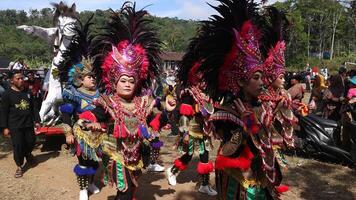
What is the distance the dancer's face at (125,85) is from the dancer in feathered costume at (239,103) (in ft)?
3.50

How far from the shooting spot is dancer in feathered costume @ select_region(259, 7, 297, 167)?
3736 millimetres

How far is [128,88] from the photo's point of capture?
4312mm

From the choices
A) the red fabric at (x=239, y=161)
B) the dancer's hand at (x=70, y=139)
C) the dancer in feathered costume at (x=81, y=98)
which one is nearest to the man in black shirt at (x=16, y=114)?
the dancer in feathered costume at (x=81, y=98)

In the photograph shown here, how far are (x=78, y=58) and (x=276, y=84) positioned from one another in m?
3.09

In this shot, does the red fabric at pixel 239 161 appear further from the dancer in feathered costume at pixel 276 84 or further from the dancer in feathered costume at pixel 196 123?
the dancer in feathered costume at pixel 196 123

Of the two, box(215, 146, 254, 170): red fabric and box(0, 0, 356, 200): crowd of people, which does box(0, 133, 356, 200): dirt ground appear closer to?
box(0, 0, 356, 200): crowd of people

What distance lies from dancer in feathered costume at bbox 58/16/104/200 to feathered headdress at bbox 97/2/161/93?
38.0 inches

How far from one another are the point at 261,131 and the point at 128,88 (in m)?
1.59

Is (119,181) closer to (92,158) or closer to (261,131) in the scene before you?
(92,158)

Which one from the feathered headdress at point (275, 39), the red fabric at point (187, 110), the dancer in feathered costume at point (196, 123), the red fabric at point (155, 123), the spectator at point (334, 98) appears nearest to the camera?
the feathered headdress at point (275, 39)

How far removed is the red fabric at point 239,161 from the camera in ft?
10.6

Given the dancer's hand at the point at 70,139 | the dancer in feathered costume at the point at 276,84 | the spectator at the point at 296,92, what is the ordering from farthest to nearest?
the spectator at the point at 296,92 < the dancer's hand at the point at 70,139 < the dancer in feathered costume at the point at 276,84

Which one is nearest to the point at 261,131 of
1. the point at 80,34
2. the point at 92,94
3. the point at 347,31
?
the point at 92,94

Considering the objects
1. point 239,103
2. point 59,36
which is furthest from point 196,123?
point 59,36
